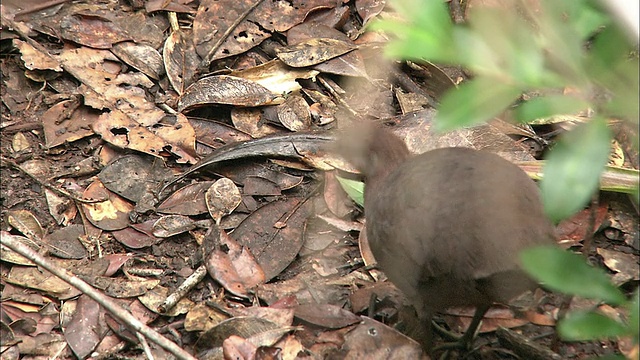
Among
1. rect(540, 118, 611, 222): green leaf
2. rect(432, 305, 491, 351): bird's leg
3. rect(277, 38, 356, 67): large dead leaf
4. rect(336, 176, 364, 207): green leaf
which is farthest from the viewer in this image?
rect(277, 38, 356, 67): large dead leaf

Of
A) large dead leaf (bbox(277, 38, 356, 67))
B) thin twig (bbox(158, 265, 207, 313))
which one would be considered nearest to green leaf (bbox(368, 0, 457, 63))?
thin twig (bbox(158, 265, 207, 313))

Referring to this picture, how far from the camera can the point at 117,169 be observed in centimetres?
454

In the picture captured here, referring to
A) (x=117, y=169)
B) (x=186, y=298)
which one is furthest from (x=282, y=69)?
(x=186, y=298)

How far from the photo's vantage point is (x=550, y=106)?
2057 millimetres

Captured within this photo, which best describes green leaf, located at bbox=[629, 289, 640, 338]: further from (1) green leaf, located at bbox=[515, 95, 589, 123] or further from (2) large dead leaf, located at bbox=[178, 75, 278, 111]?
(2) large dead leaf, located at bbox=[178, 75, 278, 111]

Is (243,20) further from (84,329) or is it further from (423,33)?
(423,33)

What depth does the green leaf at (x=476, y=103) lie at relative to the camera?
201cm

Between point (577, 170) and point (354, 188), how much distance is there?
2467 mm

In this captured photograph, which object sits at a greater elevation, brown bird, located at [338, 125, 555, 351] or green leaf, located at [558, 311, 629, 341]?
green leaf, located at [558, 311, 629, 341]

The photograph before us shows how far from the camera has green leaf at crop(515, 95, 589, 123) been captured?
201 cm

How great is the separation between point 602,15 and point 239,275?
2.47m

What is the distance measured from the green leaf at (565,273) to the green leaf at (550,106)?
0.38 meters

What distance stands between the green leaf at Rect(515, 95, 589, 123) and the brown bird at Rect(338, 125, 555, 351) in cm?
96

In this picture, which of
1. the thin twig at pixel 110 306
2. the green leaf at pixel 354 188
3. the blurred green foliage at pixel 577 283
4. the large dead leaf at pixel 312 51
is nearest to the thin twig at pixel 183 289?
the thin twig at pixel 110 306
